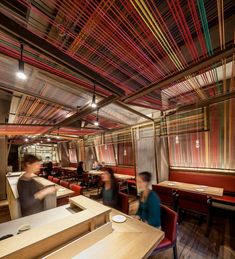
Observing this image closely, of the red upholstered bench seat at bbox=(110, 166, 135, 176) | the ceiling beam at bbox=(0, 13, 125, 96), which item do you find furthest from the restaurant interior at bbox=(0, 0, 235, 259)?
the red upholstered bench seat at bbox=(110, 166, 135, 176)

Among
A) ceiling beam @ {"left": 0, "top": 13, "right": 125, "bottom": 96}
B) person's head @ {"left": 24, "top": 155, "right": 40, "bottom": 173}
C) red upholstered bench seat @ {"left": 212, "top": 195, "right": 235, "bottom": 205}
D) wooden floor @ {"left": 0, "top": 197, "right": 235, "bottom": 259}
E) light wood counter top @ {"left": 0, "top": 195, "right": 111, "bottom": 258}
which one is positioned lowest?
wooden floor @ {"left": 0, "top": 197, "right": 235, "bottom": 259}

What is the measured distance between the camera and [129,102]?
3055 millimetres

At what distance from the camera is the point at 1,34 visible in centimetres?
134

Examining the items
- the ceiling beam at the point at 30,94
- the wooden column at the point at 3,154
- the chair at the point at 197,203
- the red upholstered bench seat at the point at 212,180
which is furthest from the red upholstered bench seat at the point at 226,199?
the wooden column at the point at 3,154

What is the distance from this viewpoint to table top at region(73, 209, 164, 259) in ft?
4.15

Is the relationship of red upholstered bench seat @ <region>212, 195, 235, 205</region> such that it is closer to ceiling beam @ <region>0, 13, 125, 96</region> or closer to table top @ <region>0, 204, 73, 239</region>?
table top @ <region>0, 204, 73, 239</region>

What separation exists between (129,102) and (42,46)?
195 centimetres

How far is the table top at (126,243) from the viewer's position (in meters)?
1.27

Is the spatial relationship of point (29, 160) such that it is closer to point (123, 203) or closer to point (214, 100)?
point (123, 203)

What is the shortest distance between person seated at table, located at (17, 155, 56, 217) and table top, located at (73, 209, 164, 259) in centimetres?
138

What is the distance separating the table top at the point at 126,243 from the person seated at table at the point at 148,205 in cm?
47

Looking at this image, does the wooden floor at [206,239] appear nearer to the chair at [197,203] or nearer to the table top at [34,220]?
the chair at [197,203]

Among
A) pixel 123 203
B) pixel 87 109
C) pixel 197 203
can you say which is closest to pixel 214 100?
pixel 197 203

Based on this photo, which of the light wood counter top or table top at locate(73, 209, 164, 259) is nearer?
the light wood counter top
